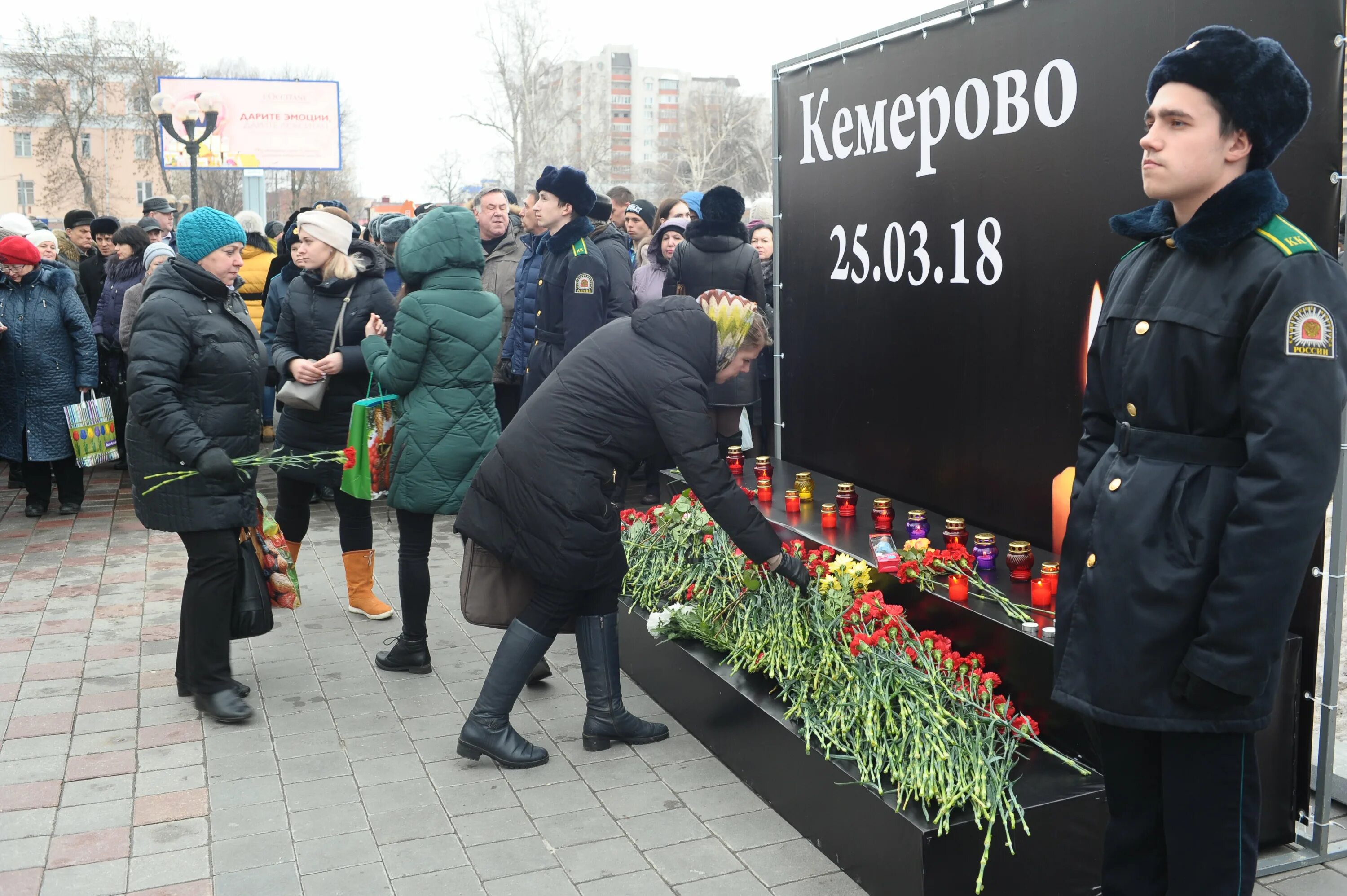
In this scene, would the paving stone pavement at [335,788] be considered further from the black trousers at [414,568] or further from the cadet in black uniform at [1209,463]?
the cadet in black uniform at [1209,463]

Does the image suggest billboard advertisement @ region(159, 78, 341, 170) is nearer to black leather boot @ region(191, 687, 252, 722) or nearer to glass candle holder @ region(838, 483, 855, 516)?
black leather boot @ region(191, 687, 252, 722)

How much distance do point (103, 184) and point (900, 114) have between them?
228 feet

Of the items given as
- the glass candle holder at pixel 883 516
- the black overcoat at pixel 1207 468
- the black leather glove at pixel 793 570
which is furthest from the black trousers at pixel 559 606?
the black overcoat at pixel 1207 468

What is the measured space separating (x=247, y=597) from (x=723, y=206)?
398 cm

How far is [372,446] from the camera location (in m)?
5.26

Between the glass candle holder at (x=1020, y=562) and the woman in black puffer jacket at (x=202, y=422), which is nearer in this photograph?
the glass candle holder at (x=1020, y=562)

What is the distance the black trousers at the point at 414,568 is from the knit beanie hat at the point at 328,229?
4.28ft

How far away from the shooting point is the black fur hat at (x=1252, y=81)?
2289 millimetres

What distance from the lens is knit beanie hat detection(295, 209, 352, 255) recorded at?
5.40 m

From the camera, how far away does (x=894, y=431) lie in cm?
505

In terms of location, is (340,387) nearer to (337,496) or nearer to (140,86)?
(337,496)

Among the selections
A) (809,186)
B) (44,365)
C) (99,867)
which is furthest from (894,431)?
(44,365)

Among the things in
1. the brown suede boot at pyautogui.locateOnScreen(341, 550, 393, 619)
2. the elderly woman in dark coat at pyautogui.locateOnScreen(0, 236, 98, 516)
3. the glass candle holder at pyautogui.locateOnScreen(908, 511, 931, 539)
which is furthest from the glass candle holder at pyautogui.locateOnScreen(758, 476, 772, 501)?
the elderly woman in dark coat at pyautogui.locateOnScreen(0, 236, 98, 516)

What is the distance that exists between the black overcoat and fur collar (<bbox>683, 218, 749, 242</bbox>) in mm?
5154
